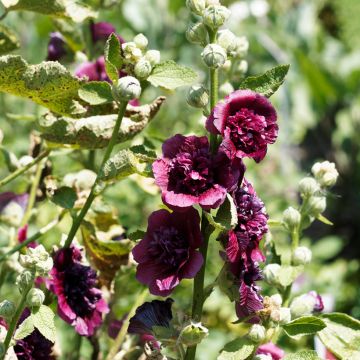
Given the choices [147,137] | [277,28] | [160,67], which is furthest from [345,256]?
[160,67]

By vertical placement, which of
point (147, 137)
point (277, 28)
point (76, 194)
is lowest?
point (76, 194)

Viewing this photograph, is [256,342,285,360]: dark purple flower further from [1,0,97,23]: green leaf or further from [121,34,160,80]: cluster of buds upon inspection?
[1,0,97,23]: green leaf

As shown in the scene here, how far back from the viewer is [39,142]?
997 mm

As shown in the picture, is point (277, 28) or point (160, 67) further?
point (277, 28)

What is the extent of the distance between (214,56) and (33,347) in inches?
12.3

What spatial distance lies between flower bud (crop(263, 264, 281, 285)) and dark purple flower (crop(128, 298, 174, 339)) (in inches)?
4.4

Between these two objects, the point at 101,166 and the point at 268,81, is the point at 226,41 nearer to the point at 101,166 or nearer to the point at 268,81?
the point at 268,81

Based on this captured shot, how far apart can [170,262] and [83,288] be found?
0.13 metres

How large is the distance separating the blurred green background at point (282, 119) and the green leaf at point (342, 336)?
0.86 feet

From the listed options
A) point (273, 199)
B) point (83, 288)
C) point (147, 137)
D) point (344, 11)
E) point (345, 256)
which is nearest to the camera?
point (83, 288)

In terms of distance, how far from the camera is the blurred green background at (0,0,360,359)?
1.65m

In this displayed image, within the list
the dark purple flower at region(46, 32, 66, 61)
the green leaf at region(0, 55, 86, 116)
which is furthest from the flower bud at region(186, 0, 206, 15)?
the dark purple flower at region(46, 32, 66, 61)

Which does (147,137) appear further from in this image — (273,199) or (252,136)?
(273,199)

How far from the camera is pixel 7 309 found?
27.4 inches
